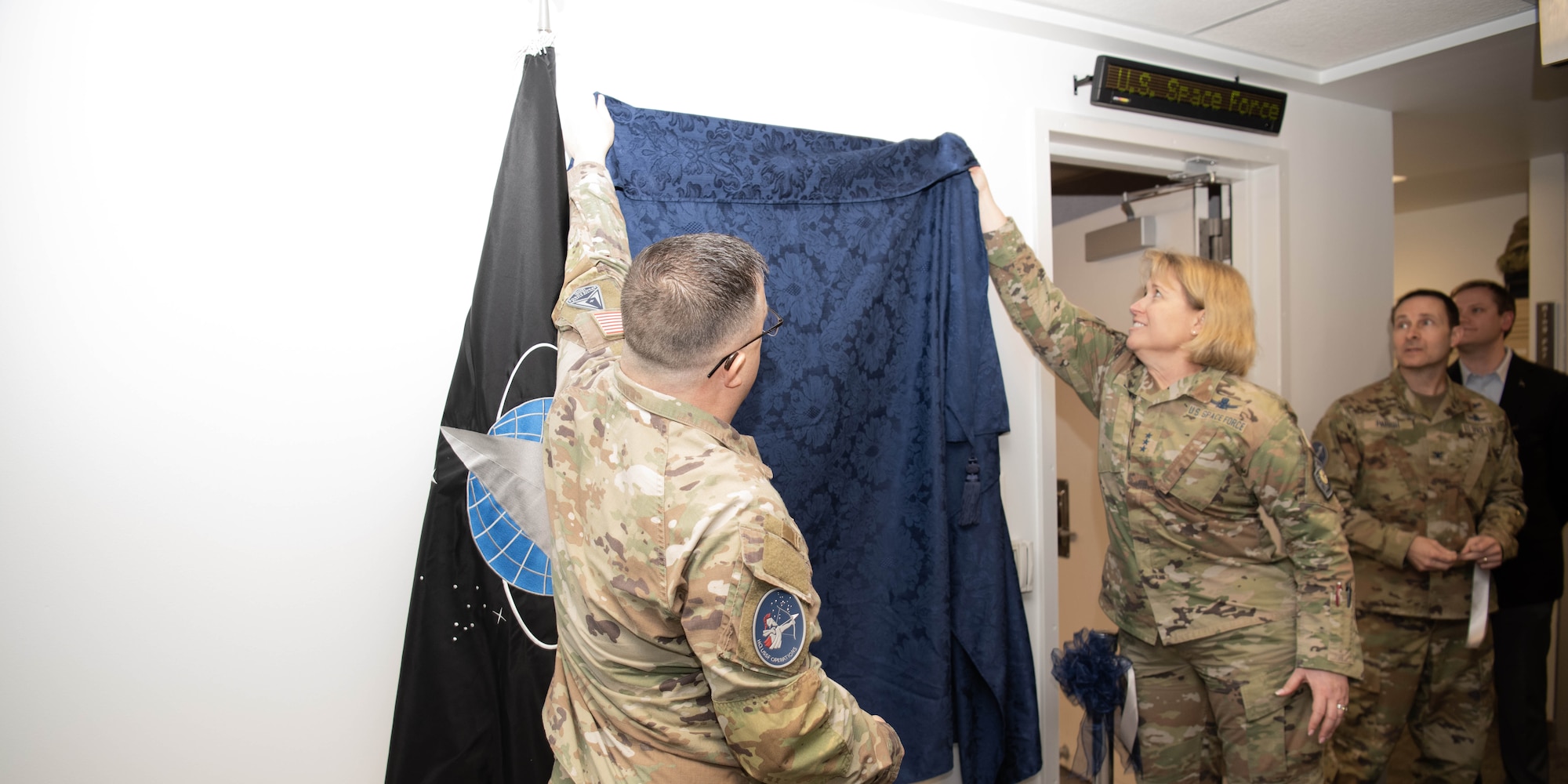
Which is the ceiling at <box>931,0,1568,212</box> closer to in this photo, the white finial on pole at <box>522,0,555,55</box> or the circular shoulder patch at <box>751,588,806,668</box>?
the white finial on pole at <box>522,0,555,55</box>

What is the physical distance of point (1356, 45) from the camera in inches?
97.7

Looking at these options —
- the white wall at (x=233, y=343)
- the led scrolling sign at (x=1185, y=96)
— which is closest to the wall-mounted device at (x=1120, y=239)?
the led scrolling sign at (x=1185, y=96)

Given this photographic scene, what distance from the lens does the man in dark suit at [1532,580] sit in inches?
112

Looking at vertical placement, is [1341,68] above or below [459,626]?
above

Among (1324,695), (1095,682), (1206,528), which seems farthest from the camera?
(1095,682)

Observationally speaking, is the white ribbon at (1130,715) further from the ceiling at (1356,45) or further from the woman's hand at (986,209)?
the ceiling at (1356,45)

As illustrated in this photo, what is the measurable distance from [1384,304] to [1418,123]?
3.07 feet

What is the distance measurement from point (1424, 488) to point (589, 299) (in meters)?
2.75

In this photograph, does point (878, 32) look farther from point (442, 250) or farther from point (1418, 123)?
point (1418, 123)

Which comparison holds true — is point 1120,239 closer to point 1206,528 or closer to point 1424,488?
point 1424,488

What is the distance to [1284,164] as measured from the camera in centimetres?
279

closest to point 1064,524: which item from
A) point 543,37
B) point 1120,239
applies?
point 1120,239

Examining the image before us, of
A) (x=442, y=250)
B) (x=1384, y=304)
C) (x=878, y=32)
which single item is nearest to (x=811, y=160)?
(x=878, y=32)

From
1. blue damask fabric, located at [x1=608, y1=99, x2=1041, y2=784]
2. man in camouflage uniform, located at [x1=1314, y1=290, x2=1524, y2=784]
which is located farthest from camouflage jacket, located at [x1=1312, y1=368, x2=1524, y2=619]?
blue damask fabric, located at [x1=608, y1=99, x2=1041, y2=784]
